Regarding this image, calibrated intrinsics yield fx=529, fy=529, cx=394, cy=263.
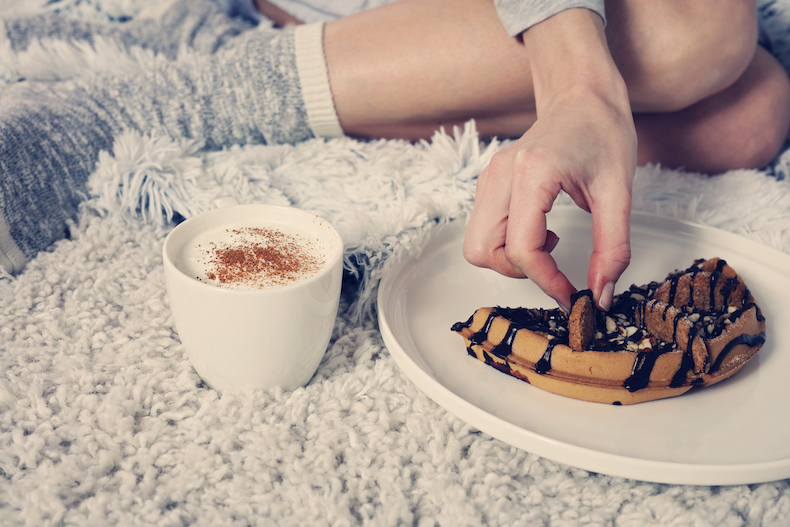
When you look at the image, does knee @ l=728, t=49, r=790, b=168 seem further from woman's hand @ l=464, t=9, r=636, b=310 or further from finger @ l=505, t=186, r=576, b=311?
finger @ l=505, t=186, r=576, b=311

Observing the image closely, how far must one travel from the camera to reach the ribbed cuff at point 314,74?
1.01 meters

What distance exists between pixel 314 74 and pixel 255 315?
652 mm

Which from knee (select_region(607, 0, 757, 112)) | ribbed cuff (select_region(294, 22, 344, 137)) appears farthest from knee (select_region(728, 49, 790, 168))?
ribbed cuff (select_region(294, 22, 344, 137))

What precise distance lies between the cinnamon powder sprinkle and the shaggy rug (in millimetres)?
148

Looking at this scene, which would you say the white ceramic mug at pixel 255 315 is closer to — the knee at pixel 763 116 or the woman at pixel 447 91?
the woman at pixel 447 91

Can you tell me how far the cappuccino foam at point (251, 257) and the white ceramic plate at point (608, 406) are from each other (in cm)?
12

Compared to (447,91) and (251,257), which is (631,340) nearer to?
(251,257)

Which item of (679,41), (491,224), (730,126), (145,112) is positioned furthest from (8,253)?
(730,126)

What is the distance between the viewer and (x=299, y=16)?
4.71 feet

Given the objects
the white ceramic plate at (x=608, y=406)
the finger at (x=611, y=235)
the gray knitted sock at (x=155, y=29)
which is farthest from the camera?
the gray knitted sock at (x=155, y=29)

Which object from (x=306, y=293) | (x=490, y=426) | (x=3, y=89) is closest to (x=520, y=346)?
(x=490, y=426)

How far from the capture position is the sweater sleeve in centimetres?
72

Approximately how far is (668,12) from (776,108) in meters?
0.41

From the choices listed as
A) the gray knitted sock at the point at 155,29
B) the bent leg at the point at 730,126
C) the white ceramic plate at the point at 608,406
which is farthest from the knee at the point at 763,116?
the gray knitted sock at the point at 155,29
